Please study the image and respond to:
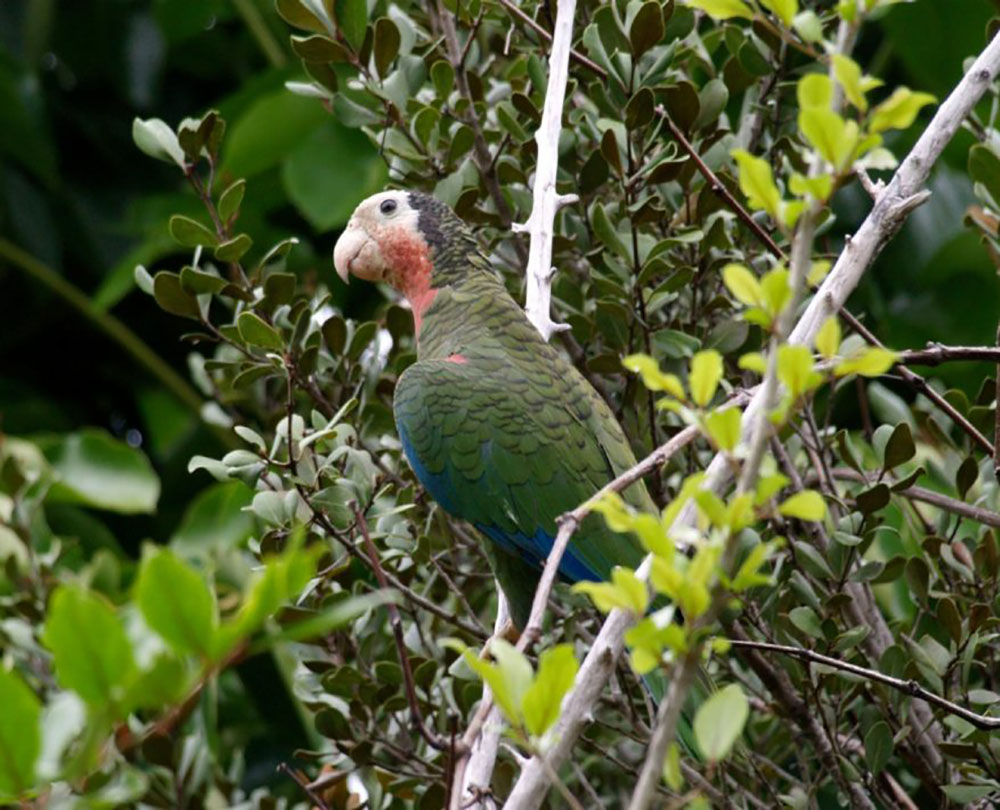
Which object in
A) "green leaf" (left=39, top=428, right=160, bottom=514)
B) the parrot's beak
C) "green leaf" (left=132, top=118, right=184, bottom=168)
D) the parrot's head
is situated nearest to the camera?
"green leaf" (left=132, top=118, right=184, bottom=168)

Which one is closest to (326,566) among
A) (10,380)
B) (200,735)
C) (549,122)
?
(200,735)

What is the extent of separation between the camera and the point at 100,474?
11.0 feet

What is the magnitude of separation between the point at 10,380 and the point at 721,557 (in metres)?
3.79

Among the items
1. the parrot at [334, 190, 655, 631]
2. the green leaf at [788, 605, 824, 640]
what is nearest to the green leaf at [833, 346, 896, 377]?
the green leaf at [788, 605, 824, 640]

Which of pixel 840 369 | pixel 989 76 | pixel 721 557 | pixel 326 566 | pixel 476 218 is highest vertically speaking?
pixel 989 76

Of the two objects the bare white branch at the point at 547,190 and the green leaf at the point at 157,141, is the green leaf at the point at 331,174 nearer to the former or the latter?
the green leaf at the point at 157,141

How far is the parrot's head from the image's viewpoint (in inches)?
94.4

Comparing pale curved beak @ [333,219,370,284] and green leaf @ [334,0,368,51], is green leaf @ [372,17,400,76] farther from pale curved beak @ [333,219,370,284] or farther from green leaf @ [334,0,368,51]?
pale curved beak @ [333,219,370,284]

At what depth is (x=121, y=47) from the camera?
443 cm

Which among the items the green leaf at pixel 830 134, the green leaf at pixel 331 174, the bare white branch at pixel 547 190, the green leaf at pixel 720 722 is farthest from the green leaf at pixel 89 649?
the green leaf at pixel 331 174

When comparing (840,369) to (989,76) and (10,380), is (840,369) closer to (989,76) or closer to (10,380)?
(989,76)

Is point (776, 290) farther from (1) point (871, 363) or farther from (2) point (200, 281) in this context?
(2) point (200, 281)

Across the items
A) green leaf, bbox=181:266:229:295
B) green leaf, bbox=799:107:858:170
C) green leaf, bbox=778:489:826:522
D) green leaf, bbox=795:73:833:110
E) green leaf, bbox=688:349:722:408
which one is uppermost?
green leaf, bbox=795:73:833:110

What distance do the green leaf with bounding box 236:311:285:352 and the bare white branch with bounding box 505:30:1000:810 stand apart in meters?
0.73
